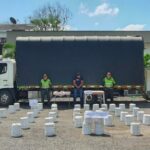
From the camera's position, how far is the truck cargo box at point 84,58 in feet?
87.1

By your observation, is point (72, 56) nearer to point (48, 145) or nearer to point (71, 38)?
point (71, 38)

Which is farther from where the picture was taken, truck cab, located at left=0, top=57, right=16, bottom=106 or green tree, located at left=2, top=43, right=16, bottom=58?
green tree, located at left=2, top=43, right=16, bottom=58

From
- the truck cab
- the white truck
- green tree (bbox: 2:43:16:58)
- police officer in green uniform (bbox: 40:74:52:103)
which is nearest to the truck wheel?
the truck cab

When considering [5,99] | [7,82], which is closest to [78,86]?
[7,82]

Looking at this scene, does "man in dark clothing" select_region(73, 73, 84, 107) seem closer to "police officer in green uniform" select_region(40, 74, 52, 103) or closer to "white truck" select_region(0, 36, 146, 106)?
"white truck" select_region(0, 36, 146, 106)

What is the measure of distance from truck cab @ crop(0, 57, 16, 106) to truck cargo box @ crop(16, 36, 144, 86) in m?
0.54

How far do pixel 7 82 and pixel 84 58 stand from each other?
4.15 m

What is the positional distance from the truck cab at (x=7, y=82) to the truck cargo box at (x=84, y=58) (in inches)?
21.2

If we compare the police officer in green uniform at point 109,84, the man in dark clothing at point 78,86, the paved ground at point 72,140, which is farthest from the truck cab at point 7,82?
the paved ground at point 72,140

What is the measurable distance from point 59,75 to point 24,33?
23.9m

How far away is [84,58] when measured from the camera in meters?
26.8

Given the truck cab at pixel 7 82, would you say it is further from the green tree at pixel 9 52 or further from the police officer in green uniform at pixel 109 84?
the green tree at pixel 9 52

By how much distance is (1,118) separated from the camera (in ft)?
63.3

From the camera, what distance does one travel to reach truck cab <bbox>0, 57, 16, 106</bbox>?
2606 centimetres
